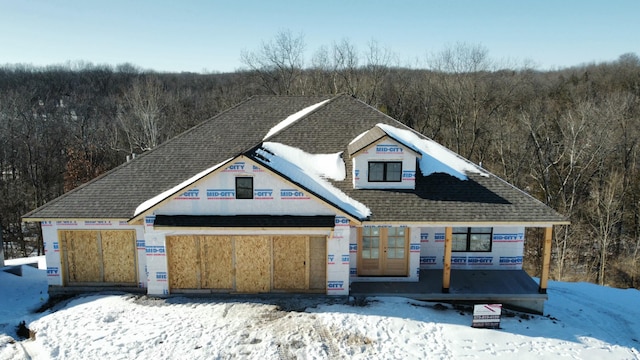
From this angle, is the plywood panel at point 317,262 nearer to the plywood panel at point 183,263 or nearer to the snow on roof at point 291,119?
the plywood panel at point 183,263

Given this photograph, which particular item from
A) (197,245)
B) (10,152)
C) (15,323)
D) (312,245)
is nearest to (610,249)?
(312,245)

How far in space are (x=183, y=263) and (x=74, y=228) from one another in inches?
160

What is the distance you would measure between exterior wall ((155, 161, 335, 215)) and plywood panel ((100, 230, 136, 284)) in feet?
6.46

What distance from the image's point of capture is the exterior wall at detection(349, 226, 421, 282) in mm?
15117

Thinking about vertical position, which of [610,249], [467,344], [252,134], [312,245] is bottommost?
[610,249]

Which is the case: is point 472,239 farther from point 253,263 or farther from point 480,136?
point 480,136

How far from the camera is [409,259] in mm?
15258

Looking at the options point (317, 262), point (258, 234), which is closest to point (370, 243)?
point (317, 262)

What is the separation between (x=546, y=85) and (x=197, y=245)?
55128mm

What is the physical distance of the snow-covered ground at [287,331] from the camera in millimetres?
11511

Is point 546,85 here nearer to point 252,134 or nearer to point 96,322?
point 252,134

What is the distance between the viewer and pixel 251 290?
14.6 m

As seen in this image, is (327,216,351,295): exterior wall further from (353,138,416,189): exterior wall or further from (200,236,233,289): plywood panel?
(200,236,233,289): plywood panel

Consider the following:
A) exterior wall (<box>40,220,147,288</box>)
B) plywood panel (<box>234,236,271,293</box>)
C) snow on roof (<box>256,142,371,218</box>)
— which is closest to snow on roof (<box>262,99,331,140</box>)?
snow on roof (<box>256,142,371,218</box>)
